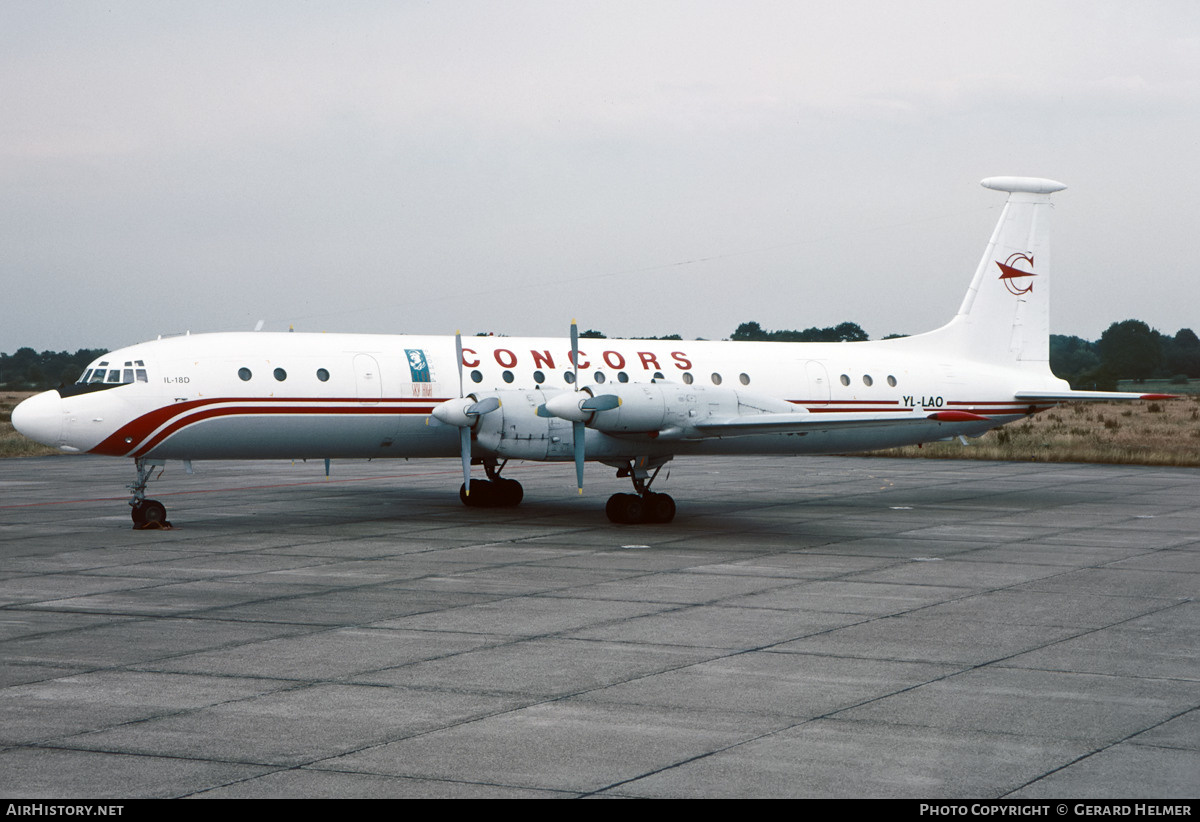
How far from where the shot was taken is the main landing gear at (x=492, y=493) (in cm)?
2672

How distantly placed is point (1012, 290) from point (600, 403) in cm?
1402

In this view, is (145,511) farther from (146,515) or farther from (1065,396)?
(1065,396)

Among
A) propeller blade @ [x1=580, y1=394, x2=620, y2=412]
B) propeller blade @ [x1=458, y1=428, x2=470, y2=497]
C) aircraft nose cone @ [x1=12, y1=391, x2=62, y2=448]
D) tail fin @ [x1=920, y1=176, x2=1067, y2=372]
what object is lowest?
→ propeller blade @ [x1=458, y1=428, x2=470, y2=497]

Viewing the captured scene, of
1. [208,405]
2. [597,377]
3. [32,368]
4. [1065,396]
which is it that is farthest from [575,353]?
[32,368]

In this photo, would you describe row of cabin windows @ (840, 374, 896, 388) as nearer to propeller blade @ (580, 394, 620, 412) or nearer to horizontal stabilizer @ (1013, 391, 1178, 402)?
horizontal stabilizer @ (1013, 391, 1178, 402)

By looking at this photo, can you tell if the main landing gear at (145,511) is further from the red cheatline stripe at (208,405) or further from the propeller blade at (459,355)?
the propeller blade at (459,355)

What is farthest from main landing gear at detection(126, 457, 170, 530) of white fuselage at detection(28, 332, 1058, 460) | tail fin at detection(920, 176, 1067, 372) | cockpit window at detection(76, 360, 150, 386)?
tail fin at detection(920, 176, 1067, 372)

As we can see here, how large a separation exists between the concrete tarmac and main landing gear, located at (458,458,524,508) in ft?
3.83

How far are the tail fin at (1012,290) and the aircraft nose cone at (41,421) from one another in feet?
66.3

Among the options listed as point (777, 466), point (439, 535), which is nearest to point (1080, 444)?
point (777, 466)

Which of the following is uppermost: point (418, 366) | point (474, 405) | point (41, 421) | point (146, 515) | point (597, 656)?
point (418, 366)

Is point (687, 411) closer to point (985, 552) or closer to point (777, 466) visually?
point (985, 552)

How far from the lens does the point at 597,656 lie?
12.4 meters

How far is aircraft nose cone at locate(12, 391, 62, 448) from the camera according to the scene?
2172cm
